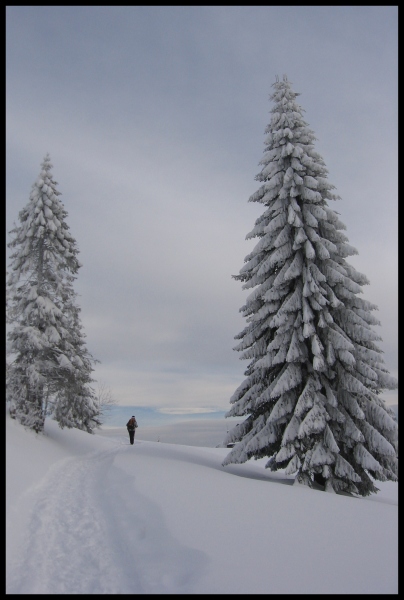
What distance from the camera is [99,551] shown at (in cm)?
604

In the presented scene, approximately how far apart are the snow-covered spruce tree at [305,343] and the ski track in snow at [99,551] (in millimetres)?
5423

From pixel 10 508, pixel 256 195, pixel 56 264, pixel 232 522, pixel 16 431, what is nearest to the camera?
pixel 232 522

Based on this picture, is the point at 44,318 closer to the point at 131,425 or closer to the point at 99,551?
the point at 131,425

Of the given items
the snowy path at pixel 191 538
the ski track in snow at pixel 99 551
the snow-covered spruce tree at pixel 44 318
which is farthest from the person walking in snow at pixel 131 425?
the ski track in snow at pixel 99 551

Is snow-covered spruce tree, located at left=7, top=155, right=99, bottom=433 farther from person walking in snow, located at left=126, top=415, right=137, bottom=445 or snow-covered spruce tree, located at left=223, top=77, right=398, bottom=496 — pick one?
snow-covered spruce tree, located at left=223, top=77, right=398, bottom=496

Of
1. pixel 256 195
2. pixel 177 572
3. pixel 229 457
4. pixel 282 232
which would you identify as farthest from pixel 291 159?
pixel 177 572

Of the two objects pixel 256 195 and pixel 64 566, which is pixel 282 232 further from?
pixel 64 566

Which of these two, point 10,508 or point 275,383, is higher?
point 275,383

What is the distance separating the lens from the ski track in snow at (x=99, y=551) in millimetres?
4914

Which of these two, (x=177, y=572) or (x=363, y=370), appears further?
(x=363, y=370)

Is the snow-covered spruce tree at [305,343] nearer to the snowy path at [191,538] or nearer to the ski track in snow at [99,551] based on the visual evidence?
the snowy path at [191,538]

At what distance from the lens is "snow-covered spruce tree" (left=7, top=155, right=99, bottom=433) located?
17375 millimetres

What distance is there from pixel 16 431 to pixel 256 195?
1430 centimetres

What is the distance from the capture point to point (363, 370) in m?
12.5
